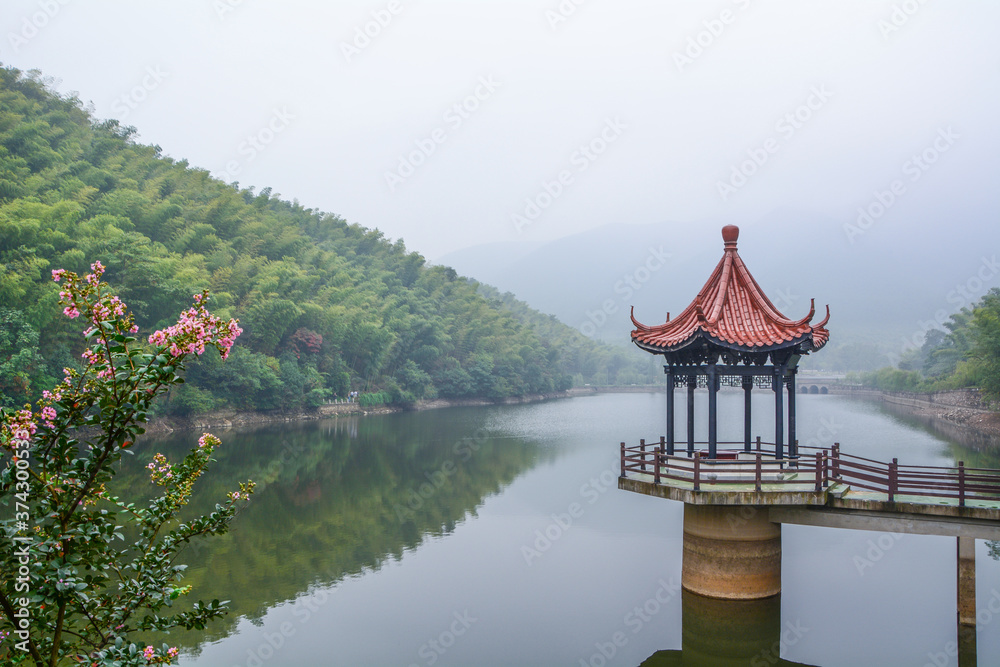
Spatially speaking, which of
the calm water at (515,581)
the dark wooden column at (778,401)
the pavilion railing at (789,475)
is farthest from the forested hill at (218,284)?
the dark wooden column at (778,401)

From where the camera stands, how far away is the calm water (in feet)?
32.9

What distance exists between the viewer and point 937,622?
428 inches

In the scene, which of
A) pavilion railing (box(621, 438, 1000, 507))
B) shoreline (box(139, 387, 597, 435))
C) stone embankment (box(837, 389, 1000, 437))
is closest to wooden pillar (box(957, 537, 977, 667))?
pavilion railing (box(621, 438, 1000, 507))

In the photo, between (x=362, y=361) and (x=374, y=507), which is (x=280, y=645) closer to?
(x=374, y=507)

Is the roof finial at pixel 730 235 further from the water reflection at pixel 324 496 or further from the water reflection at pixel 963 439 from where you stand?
the water reflection at pixel 963 439

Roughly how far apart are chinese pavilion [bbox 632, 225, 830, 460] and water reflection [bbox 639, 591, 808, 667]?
205 cm

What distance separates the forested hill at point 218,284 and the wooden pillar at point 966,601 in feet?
82.5

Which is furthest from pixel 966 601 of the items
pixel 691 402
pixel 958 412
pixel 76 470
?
pixel 958 412

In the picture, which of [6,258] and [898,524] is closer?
[898,524]

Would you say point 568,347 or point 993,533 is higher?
point 568,347

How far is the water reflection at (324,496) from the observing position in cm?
1308

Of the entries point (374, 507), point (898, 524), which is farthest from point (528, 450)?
point (898, 524)

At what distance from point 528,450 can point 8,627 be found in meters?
26.7

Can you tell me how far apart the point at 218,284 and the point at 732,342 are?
3413 centimetres
